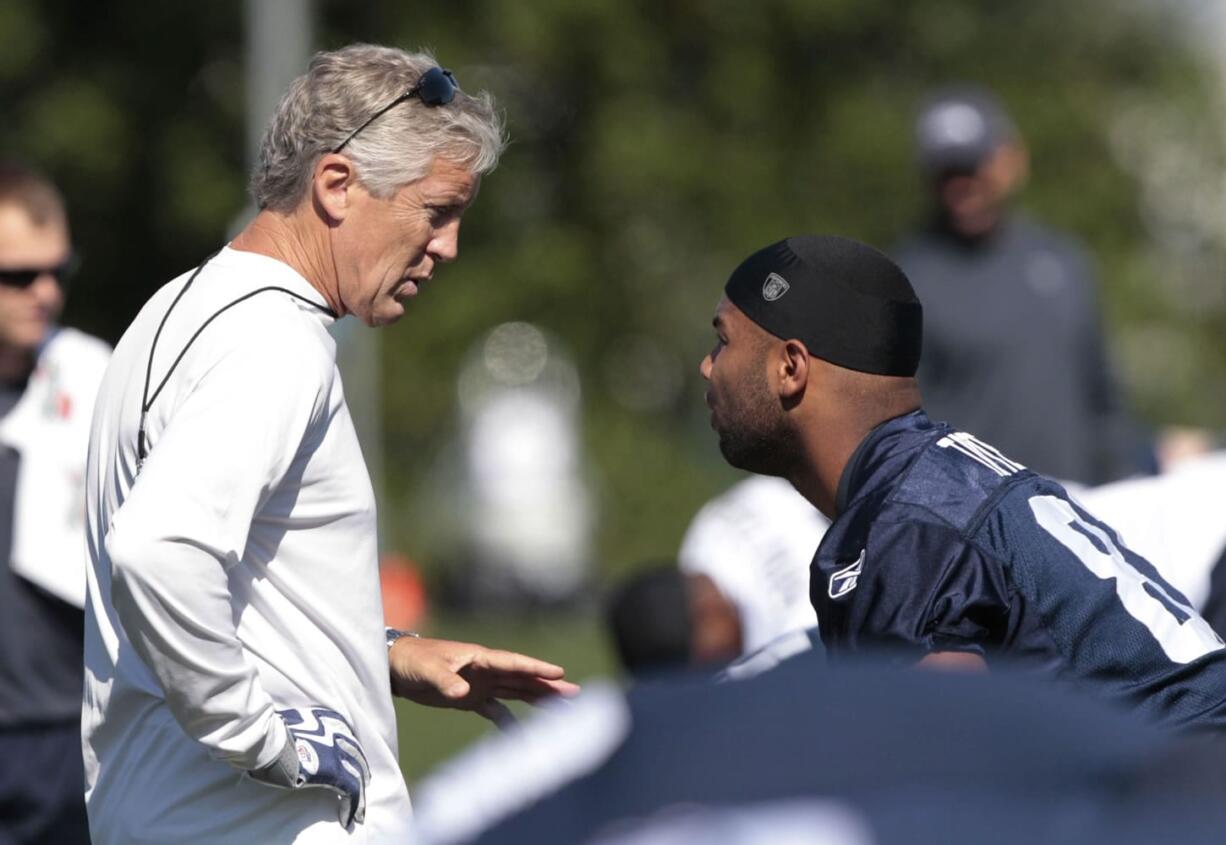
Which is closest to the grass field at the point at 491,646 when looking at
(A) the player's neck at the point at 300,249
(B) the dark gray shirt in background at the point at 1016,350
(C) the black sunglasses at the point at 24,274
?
(C) the black sunglasses at the point at 24,274

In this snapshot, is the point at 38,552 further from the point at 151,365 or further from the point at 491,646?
the point at 491,646

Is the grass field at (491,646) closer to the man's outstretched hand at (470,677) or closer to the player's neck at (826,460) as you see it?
the man's outstretched hand at (470,677)

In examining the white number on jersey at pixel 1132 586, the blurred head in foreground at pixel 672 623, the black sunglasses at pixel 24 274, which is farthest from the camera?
the blurred head in foreground at pixel 672 623

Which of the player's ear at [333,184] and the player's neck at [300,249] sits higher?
the player's ear at [333,184]

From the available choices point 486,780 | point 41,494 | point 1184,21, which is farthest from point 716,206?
point 486,780

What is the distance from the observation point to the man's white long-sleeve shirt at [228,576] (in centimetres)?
306

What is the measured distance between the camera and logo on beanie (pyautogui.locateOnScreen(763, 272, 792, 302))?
3803 millimetres

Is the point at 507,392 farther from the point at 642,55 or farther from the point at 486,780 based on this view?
the point at 486,780

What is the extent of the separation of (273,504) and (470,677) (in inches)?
26.1

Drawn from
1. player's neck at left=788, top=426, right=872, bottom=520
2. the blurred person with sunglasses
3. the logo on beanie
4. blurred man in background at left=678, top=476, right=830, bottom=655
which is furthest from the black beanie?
blurred man in background at left=678, top=476, right=830, bottom=655

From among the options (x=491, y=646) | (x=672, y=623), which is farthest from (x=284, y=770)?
(x=491, y=646)

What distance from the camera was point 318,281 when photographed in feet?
11.4

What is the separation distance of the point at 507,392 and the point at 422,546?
2.86 m

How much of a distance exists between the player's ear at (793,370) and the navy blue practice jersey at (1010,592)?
0.34m
